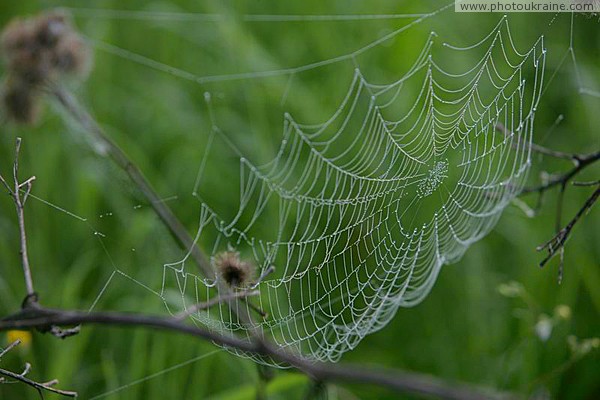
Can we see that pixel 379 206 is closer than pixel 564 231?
No

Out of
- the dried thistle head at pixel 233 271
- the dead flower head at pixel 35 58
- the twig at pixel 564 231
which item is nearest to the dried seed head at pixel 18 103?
the dead flower head at pixel 35 58

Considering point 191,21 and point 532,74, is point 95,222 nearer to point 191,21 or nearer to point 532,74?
point 191,21

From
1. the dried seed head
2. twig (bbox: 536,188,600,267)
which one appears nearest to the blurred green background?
the dried seed head

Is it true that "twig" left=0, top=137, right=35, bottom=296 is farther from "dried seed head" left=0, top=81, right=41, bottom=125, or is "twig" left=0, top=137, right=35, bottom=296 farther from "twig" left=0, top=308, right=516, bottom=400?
"dried seed head" left=0, top=81, right=41, bottom=125

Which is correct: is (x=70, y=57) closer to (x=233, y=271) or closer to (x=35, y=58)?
(x=35, y=58)

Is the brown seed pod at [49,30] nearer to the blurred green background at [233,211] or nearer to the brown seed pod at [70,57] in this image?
the brown seed pod at [70,57]

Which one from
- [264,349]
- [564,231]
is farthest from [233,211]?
[264,349]

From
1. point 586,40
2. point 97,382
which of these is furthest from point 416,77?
point 97,382
